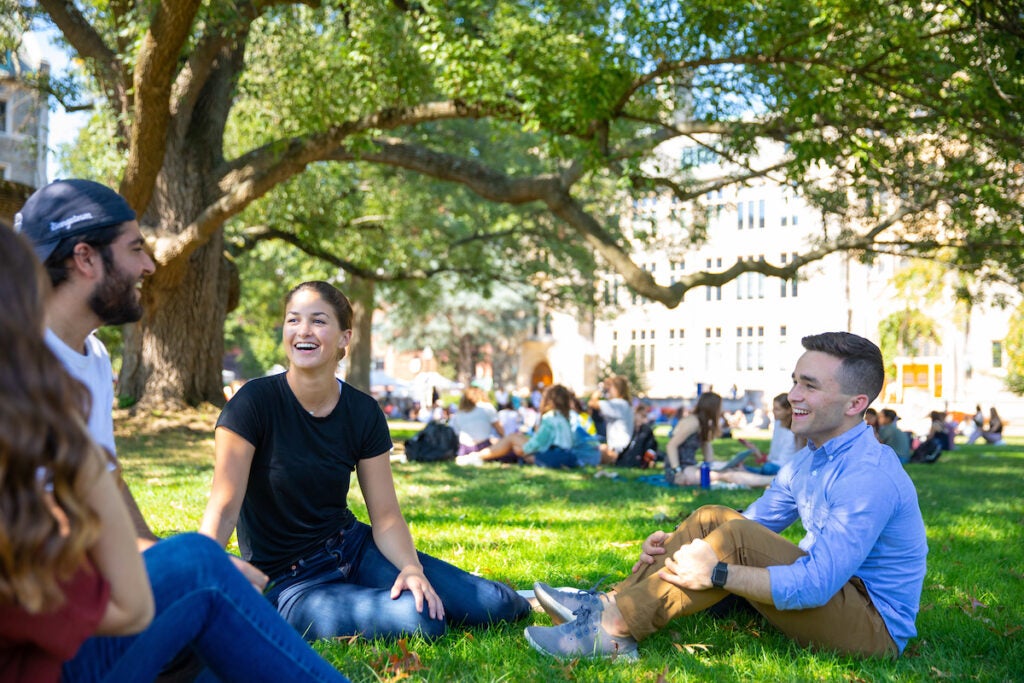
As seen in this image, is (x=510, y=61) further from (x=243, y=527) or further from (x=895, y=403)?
(x=895, y=403)

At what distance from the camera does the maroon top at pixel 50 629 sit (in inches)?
67.3

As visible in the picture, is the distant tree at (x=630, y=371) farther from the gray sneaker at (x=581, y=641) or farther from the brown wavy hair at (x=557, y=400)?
the gray sneaker at (x=581, y=641)

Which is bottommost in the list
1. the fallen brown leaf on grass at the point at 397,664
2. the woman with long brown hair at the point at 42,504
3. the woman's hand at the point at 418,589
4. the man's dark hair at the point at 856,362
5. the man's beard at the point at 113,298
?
the fallen brown leaf on grass at the point at 397,664

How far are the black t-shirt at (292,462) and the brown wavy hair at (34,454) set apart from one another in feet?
7.49

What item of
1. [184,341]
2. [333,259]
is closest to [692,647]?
[184,341]

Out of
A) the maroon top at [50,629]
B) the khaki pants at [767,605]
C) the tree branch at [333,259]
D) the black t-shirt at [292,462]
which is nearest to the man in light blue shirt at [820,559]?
the khaki pants at [767,605]

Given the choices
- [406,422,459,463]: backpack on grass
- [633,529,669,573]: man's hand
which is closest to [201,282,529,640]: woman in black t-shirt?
[633,529,669,573]: man's hand

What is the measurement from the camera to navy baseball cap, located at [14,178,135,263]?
2646 mm

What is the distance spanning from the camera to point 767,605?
3.88 m

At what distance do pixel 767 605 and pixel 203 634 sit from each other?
234 cm

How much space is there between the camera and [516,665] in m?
3.79

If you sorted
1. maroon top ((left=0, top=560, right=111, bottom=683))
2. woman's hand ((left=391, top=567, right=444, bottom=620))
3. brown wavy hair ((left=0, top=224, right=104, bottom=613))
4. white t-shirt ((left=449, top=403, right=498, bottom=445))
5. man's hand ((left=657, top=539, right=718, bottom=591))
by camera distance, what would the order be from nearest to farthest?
brown wavy hair ((left=0, top=224, right=104, bottom=613)), maroon top ((left=0, top=560, right=111, bottom=683)), man's hand ((left=657, top=539, right=718, bottom=591)), woman's hand ((left=391, top=567, right=444, bottom=620)), white t-shirt ((left=449, top=403, right=498, bottom=445))

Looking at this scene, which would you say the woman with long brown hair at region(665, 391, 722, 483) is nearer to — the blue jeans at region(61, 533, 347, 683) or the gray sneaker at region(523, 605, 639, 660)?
the gray sneaker at region(523, 605, 639, 660)

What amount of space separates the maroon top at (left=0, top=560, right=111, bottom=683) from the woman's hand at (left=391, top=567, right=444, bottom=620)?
220cm
